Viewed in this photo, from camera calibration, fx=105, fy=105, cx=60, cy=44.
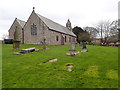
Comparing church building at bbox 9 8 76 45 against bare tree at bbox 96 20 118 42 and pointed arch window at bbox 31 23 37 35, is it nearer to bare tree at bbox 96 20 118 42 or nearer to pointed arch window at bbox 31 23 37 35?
pointed arch window at bbox 31 23 37 35

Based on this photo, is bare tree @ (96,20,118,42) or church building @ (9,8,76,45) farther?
bare tree @ (96,20,118,42)

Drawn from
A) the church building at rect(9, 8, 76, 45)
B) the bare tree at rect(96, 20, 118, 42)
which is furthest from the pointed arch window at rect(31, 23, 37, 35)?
the bare tree at rect(96, 20, 118, 42)

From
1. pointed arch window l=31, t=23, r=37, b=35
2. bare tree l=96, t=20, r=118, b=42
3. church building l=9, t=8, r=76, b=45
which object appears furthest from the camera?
bare tree l=96, t=20, r=118, b=42

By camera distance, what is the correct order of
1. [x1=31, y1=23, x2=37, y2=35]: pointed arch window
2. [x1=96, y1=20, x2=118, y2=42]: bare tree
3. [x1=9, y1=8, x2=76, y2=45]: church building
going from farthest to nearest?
[x1=96, y1=20, x2=118, y2=42]: bare tree
[x1=31, y1=23, x2=37, y2=35]: pointed arch window
[x1=9, y1=8, x2=76, y2=45]: church building

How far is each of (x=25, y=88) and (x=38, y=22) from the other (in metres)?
29.0

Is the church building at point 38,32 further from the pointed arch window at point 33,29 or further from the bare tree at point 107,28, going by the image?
the bare tree at point 107,28

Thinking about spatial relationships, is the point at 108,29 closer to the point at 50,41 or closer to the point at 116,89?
the point at 50,41

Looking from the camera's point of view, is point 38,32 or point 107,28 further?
point 107,28

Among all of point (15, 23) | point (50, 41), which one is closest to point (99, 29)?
point (50, 41)

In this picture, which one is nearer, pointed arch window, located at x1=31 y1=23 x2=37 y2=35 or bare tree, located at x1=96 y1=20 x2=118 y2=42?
pointed arch window, located at x1=31 y1=23 x2=37 y2=35

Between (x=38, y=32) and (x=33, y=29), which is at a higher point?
(x=33, y=29)

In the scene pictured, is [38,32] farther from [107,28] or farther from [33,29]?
[107,28]

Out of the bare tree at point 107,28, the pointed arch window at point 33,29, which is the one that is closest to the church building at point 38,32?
the pointed arch window at point 33,29

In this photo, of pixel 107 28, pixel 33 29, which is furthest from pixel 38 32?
pixel 107 28
